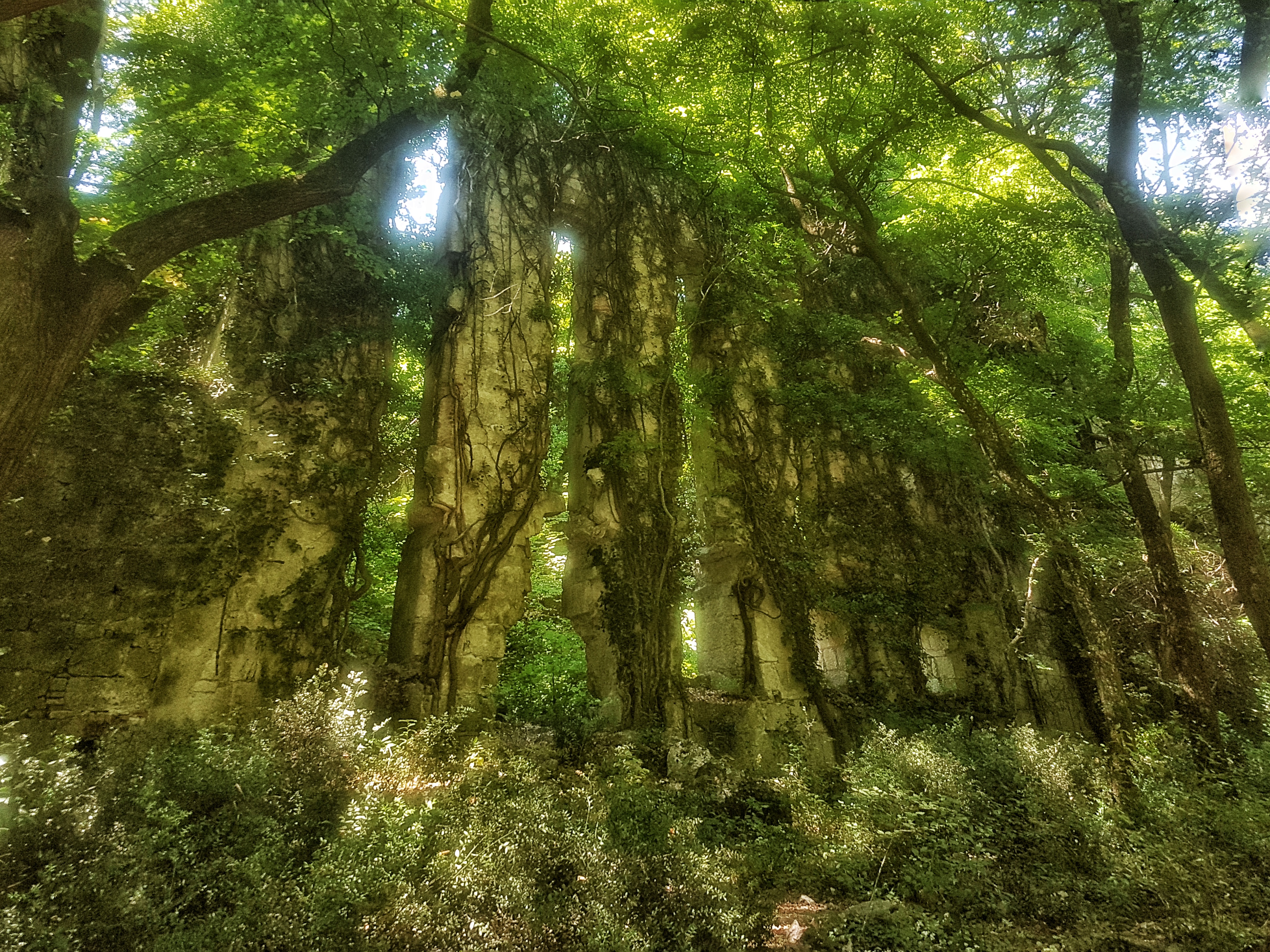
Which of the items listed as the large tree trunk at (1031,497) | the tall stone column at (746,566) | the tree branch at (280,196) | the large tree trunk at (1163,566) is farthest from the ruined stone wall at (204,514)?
the large tree trunk at (1163,566)

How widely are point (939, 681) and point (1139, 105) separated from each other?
763cm

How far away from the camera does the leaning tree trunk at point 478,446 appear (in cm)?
644

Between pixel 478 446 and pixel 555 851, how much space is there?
14.5 feet

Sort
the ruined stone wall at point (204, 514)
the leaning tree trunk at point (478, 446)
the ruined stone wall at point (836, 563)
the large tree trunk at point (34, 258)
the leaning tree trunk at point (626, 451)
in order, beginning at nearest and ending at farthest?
the large tree trunk at point (34, 258), the ruined stone wall at point (204, 514), the leaning tree trunk at point (478, 446), the leaning tree trunk at point (626, 451), the ruined stone wall at point (836, 563)

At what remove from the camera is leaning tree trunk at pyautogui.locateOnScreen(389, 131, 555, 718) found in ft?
21.1

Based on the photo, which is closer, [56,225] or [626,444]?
[56,225]

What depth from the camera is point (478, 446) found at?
720cm

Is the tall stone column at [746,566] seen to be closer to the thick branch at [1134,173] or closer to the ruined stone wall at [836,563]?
the ruined stone wall at [836,563]

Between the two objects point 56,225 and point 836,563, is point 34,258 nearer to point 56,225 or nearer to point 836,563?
point 56,225

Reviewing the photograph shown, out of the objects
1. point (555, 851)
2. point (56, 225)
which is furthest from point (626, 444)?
point (56, 225)

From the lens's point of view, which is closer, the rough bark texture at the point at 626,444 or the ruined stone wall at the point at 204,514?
the ruined stone wall at the point at 204,514

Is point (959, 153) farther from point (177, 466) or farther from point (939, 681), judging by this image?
point (177, 466)

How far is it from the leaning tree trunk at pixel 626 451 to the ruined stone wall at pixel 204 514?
2.51 m

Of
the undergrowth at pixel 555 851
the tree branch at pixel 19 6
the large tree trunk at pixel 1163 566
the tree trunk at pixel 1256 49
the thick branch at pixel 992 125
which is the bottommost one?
the undergrowth at pixel 555 851
